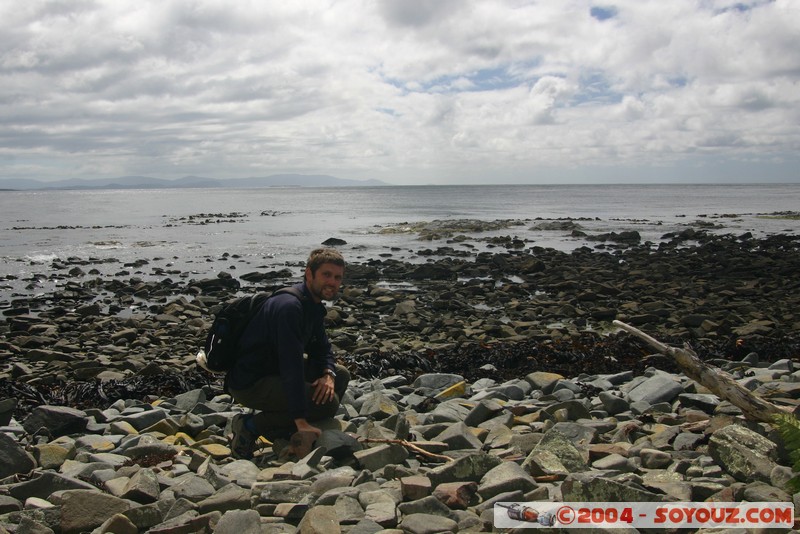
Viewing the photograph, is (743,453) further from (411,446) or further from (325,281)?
(325,281)

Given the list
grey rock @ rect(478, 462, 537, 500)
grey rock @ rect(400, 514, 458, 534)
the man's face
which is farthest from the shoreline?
grey rock @ rect(400, 514, 458, 534)

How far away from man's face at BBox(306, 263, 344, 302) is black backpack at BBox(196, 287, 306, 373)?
0.42 ft

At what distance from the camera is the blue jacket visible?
5.77 m

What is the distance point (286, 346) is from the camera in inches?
227

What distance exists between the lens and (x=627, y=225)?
52.5m

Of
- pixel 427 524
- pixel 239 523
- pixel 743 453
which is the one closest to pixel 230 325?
pixel 239 523

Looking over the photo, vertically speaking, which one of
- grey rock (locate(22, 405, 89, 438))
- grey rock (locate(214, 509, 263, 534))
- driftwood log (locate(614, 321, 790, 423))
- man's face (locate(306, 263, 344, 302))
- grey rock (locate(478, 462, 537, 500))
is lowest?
grey rock (locate(22, 405, 89, 438))

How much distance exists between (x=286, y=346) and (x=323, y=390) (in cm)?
70

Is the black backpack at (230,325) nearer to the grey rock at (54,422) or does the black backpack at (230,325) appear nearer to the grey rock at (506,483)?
the grey rock at (54,422)

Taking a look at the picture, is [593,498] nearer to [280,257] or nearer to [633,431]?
[633,431]

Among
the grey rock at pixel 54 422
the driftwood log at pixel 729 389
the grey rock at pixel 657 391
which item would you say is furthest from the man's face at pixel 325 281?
the grey rock at pixel 657 391

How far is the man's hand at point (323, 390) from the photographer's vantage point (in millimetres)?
6184

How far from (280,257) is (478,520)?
2892 centimetres

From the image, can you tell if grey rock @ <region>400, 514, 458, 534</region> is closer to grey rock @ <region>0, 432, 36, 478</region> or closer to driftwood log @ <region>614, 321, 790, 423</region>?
driftwood log @ <region>614, 321, 790, 423</region>
